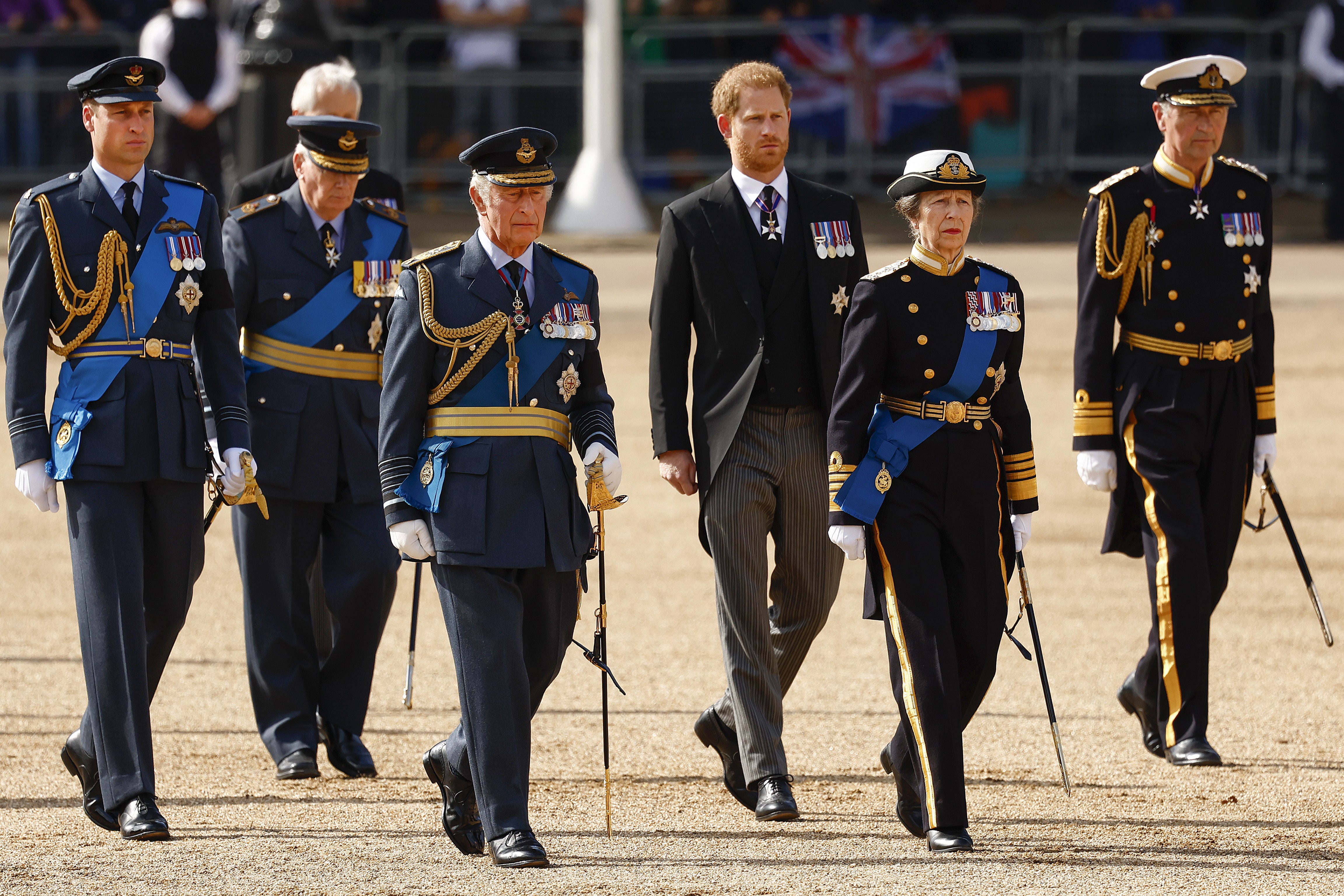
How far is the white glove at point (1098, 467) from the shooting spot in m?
6.97

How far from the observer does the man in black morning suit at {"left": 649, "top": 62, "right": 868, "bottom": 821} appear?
20.3ft

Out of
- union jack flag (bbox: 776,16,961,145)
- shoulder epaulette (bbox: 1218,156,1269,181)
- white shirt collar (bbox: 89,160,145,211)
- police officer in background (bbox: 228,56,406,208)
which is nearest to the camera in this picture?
white shirt collar (bbox: 89,160,145,211)

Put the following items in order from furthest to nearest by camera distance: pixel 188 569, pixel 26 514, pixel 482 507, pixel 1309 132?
pixel 1309 132 → pixel 26 514 → pixel 188 569 → pixel 482 507

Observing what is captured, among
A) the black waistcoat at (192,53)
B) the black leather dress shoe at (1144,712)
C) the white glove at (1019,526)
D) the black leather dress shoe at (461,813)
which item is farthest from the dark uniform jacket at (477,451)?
the black waistcoat at (192,53)

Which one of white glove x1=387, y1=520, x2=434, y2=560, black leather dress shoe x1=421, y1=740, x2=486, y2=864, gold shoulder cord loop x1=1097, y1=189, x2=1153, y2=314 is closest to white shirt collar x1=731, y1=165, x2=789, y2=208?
gold shoulder cord loop x1=1097, y1=189, x2=1153, y2=314

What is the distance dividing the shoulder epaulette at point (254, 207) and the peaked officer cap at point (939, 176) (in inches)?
84.2

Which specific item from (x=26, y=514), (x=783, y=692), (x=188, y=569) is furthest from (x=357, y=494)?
(x=26, y=514)

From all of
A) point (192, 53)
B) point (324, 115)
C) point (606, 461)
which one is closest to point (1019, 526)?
point (606, 461)

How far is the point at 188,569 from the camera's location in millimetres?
6105

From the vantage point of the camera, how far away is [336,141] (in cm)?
688

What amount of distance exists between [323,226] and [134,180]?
3.01 feet

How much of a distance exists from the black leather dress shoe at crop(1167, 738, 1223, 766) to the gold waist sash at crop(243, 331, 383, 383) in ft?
8.60

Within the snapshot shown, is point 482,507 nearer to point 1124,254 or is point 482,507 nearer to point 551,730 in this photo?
point 551,730

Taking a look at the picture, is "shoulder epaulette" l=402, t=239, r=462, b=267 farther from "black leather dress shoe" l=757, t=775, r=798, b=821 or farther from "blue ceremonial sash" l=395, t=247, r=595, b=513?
"black leather dress shoe" l=757, t=775, r=798, b=821
